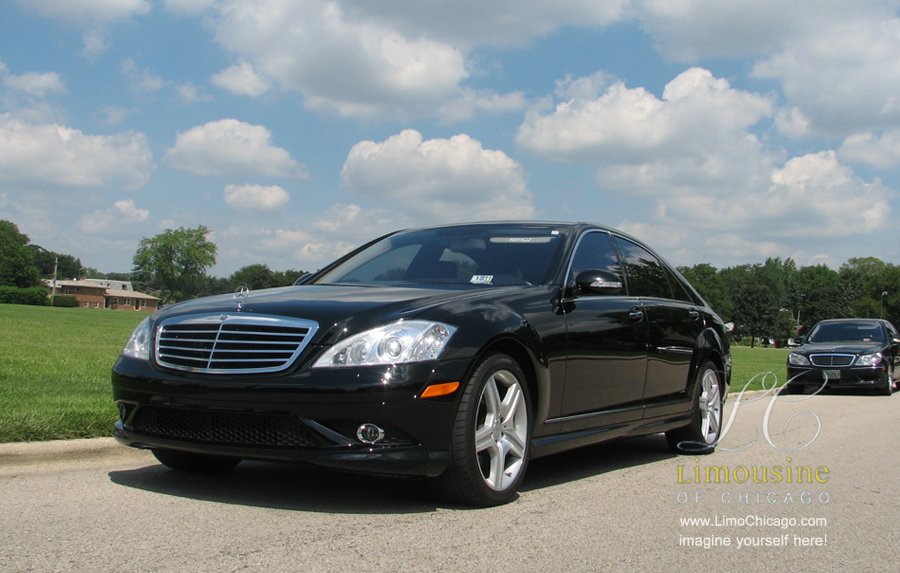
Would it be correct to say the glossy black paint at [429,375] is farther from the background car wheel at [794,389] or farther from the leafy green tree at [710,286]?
the leafy green tree at [710,286]

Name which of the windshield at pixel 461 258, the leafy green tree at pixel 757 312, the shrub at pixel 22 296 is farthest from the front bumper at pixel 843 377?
the leafy green tree at pixel 757 312

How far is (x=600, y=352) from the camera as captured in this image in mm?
5219

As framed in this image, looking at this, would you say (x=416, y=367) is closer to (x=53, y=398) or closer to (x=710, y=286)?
(x=53, y=398)

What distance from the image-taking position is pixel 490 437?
422 centimetres

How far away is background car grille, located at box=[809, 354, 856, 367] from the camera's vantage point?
55.1 feet

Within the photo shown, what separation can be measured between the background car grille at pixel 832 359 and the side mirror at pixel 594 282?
540 inches

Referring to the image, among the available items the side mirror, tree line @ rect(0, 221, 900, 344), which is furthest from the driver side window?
tree line @ rect(0, 221, 900, 344)

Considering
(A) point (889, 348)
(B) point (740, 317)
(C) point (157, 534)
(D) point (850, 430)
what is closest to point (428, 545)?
(C) point (157, 534)

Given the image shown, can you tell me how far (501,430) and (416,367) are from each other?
29.8 inches

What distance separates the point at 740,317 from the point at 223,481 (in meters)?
118

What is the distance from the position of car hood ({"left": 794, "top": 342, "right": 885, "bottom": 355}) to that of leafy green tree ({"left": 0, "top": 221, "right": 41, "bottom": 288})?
128m

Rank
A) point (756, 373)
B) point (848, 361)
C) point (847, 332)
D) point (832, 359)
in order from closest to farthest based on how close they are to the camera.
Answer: point (848, 361)
point (832, 359)
point (847, 332)
point (756, 373)

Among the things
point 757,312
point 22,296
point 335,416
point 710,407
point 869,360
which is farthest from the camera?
point 757,312

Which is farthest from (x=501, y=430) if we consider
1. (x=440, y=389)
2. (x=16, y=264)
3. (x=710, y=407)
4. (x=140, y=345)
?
(x=16, y=264)
